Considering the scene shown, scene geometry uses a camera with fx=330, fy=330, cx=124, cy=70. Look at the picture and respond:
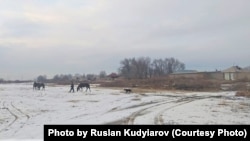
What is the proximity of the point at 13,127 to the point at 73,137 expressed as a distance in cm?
668

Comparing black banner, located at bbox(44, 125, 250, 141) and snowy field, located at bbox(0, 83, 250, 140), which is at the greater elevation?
black banner, located at bbox(44, 125, 250, 141)

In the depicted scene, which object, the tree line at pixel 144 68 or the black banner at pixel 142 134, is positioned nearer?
the black banner at pixel 142 134

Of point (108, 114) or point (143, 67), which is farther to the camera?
point (143, 67)

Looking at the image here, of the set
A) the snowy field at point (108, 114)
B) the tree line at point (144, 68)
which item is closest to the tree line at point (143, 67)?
the tree line at point (144, 68)

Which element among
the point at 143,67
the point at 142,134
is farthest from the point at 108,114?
the point at 143,67

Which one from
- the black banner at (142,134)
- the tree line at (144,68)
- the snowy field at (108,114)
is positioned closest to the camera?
the black banner at (142,134)

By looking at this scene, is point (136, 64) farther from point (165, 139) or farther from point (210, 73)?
point (165, 139)

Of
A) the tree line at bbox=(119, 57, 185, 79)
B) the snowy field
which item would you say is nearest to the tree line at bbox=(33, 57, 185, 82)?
the tree line at bbox=(119, 57, 185, 79)

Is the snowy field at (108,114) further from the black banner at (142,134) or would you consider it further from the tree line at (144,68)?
the tree line at (144,68)

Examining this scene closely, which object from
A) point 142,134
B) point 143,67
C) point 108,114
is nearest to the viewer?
point 142,134

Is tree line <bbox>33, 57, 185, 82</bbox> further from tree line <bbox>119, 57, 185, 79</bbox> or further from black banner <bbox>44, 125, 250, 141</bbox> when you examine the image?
black banner <bbox>44, 125, 250, 141</bbox>

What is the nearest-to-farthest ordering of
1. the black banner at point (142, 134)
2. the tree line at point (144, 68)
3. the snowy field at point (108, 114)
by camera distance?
the black banner at point (142, 134)
the snowy field at point (108, 114)
the tree line at point (144, 68)

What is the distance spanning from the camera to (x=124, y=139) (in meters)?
9.05

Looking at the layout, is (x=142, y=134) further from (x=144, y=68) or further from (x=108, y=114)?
(x=144, y=68)
